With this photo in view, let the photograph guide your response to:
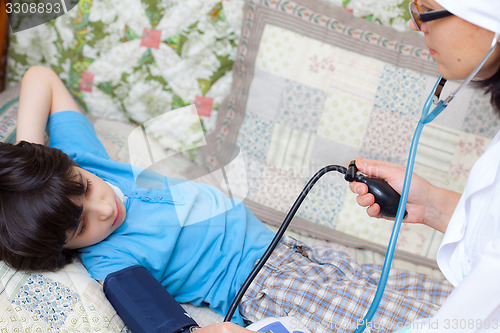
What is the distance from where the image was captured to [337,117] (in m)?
1.43

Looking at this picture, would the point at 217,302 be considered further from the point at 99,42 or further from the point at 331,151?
the point at 99,42

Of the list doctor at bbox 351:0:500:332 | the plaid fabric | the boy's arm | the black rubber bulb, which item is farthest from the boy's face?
doctor at bbox 351:0:500:332

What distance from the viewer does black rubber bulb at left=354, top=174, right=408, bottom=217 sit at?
88 cm

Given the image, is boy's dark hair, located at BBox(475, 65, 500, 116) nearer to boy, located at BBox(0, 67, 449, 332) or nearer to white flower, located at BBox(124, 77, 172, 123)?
boy, located at BBox(0, 67, 449, 332)

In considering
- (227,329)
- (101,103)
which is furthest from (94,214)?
(101,103)

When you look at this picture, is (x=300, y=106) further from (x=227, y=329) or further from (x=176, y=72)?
(x=227, y=329)

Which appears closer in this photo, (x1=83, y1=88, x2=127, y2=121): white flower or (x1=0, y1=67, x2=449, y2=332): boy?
(x1=0, y1=67, x2=449, y2=332): boy

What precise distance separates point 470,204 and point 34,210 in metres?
0.78

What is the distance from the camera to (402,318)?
1.02 meters

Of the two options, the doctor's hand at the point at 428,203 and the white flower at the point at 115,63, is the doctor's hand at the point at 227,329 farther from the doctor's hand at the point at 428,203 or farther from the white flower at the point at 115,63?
the white flower at the point at 115,63

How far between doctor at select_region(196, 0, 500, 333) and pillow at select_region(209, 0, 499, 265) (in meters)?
0.61

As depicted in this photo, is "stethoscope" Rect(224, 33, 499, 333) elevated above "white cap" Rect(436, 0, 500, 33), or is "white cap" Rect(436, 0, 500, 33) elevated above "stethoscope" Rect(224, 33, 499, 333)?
"white cap" Rect(436, 0, 500, 33)

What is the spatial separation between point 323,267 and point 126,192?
52 cm

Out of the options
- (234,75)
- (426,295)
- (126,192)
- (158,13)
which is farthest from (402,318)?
(158,13)
